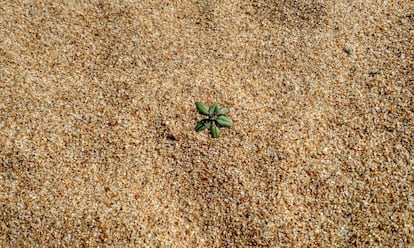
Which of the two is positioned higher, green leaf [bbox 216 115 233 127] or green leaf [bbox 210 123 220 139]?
green leaf [bbox 216 115 233 127]

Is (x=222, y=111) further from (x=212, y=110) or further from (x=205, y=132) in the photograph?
(x=205, y=132)

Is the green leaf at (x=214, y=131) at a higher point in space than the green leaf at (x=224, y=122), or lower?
lower

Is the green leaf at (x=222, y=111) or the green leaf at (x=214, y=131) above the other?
the green leaf at (x=222, y=111)

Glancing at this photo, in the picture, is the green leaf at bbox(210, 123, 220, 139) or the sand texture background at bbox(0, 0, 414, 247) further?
the green leaf at bbox(210, 123, 220, 139)

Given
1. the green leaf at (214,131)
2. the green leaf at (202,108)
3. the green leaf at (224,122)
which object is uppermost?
the green leaf at (202,108)

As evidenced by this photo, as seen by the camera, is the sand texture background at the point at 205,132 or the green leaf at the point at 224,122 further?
the green leaf at the point at 224,122

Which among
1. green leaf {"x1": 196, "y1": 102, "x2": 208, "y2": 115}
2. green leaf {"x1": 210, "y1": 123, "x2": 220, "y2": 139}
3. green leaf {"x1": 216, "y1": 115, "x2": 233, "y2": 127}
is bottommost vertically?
green leaf {"x1": 210, "y1": 123, "x2": 220, "y2": 139}
